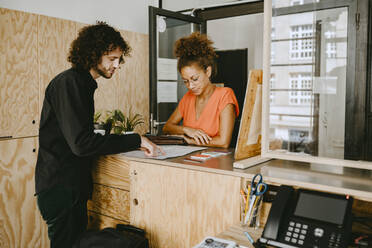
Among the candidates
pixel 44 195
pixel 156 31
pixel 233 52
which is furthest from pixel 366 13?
pixel 44 195

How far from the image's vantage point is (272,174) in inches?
53.7

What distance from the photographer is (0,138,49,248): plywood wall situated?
263cm

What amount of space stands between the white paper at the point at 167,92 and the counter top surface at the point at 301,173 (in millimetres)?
2119

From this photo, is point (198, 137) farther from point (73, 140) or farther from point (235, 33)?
point (235, 33)

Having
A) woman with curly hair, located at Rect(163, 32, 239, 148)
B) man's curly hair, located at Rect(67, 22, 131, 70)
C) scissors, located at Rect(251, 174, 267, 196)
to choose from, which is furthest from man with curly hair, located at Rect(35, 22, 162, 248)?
woman with curly hair, located at Rect(163, 32, 239, 148)

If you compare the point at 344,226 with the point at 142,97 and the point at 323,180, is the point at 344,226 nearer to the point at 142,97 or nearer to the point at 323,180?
the point at 323,180

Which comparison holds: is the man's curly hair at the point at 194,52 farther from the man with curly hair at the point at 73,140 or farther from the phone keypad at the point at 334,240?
the phone keypad at the point at 334,240

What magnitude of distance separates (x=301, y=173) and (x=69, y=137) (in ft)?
3.41

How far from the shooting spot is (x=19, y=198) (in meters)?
2.74

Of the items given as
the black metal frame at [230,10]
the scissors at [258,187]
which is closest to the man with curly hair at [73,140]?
the scissors at [258,187]

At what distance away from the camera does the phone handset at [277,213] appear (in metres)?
1.10

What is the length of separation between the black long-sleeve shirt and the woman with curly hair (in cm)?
78

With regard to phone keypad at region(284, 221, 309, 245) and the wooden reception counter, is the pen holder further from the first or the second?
phone keypad at region(284, 221, 309, 245)

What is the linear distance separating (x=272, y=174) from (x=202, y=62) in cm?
133
